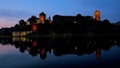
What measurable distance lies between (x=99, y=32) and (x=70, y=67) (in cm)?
14998

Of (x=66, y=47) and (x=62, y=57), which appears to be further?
(x=66, y=47)

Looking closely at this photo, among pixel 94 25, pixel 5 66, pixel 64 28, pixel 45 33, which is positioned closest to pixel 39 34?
pixel 45 33

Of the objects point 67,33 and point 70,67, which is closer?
point 70,67

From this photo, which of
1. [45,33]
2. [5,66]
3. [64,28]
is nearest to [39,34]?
[45,33]

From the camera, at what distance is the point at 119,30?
185m

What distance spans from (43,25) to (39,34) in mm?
9815

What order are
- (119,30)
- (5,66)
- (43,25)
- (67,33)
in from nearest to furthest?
1. (5,66)
2. (67,33)
3. (119,30)
4. (43,25)

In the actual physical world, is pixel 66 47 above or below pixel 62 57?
below

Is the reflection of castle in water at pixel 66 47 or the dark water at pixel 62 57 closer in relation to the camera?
the dark water at pixel 62 57

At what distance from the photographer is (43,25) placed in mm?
199375

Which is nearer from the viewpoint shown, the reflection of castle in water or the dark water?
the dark water

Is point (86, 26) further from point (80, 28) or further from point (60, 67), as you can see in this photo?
point (60, 67)

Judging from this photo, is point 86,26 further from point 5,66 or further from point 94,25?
point 5,66

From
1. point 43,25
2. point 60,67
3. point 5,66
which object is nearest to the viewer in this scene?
point 60,67
